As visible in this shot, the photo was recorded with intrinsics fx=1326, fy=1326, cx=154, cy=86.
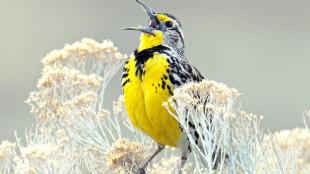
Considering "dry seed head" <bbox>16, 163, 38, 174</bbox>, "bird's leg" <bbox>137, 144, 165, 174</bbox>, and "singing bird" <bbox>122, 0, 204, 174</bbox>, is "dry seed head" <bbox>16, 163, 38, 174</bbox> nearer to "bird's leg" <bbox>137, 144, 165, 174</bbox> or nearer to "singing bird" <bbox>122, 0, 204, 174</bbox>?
"bird's leg" <bbox>137, 144, 165, 174</bbox>

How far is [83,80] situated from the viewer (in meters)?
5.15

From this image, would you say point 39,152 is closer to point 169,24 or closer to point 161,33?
point 161,33

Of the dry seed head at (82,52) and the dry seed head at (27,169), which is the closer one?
the dry seed head at (27,169)

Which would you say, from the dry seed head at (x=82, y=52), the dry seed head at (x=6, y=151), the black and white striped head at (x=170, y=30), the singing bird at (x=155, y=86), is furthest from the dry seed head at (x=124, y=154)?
the black and white striped head at (x=170, y=30)

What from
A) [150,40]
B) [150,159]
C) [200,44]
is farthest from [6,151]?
[200,44]

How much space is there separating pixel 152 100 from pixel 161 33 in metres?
0.51

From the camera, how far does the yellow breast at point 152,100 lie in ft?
17.3

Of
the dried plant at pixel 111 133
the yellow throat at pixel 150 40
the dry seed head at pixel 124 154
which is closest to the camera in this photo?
the dried plant at pixel 111 133

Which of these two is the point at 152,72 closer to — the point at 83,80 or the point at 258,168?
→ the point at 83,80

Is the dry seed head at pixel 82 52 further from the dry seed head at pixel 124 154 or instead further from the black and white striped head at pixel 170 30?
the dry seed head at pixel 124 154

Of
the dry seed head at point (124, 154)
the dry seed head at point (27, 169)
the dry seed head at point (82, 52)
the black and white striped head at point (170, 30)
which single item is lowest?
the dry seed head at point (27, 169)

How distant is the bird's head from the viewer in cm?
563

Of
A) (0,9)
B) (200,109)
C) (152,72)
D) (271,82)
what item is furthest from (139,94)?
(0,9)

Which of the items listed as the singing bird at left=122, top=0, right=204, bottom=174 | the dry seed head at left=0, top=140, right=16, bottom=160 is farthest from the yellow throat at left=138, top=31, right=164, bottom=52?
the dry seed head at left=0, top=140, right=16, bottom=160
